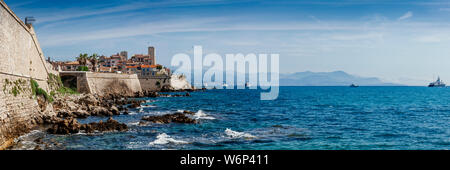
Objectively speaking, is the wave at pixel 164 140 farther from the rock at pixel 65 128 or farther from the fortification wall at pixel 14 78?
the fortification wall at pixel 14 78

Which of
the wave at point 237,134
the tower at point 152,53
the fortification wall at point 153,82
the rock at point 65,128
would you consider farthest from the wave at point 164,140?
the tower at point 152,53

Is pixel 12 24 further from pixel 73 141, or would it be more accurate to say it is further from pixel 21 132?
pixel 73 141

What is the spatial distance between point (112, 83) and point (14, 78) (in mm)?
43985

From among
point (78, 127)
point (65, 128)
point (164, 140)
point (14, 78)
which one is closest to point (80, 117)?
point (14, 78)

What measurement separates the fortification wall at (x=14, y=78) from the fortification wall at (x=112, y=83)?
2566cm

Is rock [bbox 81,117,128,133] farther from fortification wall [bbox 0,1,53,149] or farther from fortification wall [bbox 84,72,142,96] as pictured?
fortification wall [bbox 84,72,142,96]

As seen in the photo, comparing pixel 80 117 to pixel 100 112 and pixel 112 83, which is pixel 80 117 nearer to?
pixel 100 112

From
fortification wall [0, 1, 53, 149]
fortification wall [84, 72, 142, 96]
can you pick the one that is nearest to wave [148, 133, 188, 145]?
fortification wall [0, 1, 53, 149]

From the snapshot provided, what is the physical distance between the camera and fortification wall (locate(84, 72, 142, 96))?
55.7 m

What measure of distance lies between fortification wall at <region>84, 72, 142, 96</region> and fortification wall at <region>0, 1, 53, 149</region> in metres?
25.7

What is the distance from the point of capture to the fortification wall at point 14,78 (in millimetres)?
18562

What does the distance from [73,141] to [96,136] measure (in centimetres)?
194

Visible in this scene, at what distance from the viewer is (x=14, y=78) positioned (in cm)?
2225
